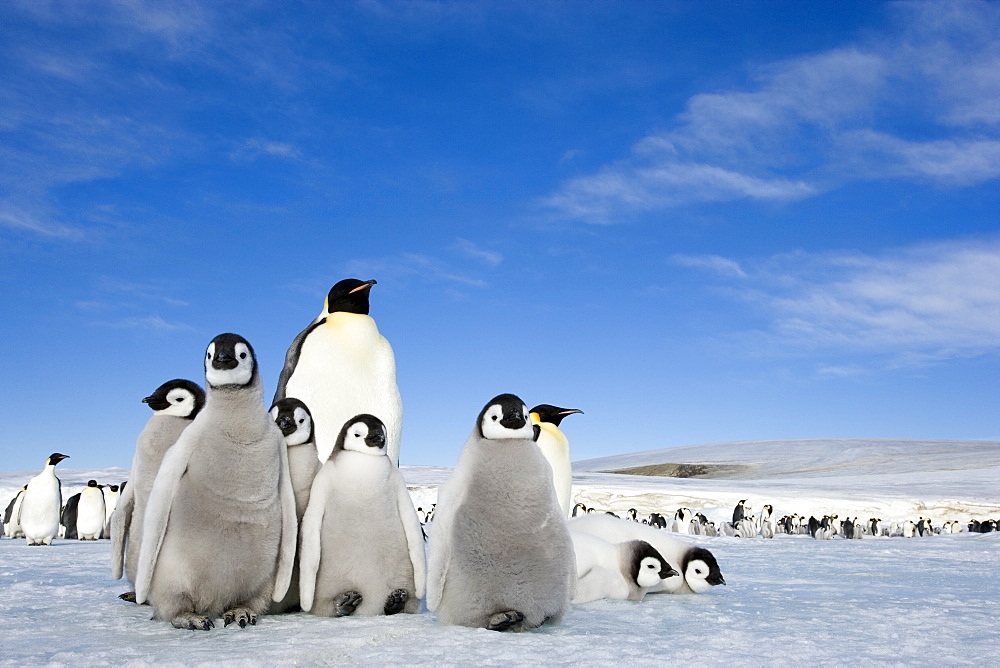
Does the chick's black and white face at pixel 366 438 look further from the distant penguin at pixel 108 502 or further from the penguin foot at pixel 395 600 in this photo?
the distant penguin at pixel 108 502

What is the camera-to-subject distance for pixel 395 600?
10.9 feet

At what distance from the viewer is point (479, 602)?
300 cm

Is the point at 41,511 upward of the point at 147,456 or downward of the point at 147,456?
downward

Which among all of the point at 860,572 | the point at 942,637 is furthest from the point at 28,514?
the point at 942,637

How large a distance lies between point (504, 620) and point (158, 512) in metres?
1.24

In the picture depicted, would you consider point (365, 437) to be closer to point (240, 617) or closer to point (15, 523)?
point (240, 617)

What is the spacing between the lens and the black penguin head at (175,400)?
3.66m

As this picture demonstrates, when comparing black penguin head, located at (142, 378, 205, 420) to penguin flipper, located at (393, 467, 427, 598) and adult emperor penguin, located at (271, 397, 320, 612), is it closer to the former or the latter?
adult emperor penguin, located at (271, 397, 320, 612)

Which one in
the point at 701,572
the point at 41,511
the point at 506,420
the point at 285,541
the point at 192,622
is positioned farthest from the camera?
the point at 41,511

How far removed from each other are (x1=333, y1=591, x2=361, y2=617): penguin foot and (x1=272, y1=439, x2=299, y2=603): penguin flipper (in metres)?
0.20

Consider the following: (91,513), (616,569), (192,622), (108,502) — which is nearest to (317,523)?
(192,622)

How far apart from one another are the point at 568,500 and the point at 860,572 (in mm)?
2543

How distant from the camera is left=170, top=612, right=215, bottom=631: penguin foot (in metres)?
2.91

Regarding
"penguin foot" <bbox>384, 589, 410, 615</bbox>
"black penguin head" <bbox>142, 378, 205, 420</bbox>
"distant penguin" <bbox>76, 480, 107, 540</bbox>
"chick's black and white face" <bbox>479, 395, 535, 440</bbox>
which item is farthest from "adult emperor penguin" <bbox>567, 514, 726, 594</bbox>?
"distant penguin" <bbox>76, 480, 107, 540</bbox>
